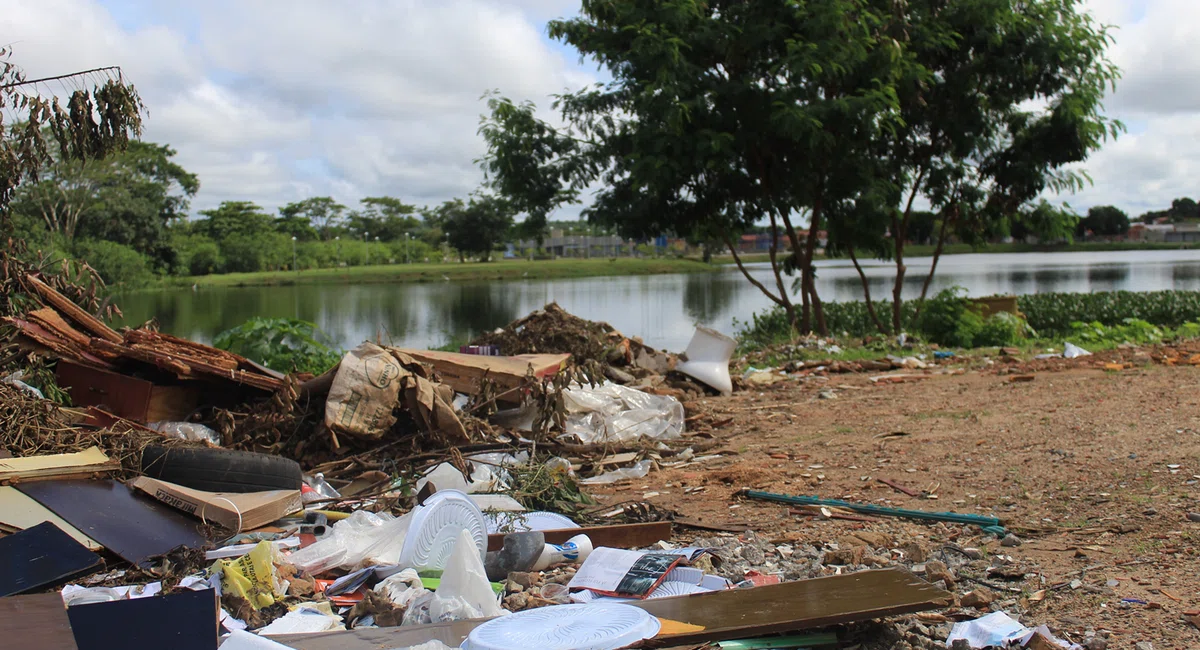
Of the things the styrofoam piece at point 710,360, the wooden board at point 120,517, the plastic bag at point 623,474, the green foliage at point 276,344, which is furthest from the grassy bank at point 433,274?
the wooden board at point 120,517

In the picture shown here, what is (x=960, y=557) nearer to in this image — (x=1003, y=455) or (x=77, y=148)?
(x=1003, y=455)

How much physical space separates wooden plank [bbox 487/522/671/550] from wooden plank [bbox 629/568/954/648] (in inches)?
38.8

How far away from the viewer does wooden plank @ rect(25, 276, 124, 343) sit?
600 cm

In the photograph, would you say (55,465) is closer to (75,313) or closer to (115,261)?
(75,313)

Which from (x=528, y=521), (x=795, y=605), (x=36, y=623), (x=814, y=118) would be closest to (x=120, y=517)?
(x=36, y=623)

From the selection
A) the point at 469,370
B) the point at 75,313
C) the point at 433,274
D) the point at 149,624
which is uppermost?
the point at 433,274

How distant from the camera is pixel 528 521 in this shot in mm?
4262

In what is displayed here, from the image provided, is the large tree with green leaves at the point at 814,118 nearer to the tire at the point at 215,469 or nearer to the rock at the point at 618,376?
the rock at the point at 618,376

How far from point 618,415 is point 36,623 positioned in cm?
455

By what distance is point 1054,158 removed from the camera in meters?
13.6

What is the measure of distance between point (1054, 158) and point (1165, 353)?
4983 mm

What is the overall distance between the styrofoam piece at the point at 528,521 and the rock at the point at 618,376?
4.20 m

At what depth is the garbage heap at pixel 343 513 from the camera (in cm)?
283

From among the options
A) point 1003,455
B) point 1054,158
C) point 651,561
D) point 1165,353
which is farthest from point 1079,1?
point 651,561
